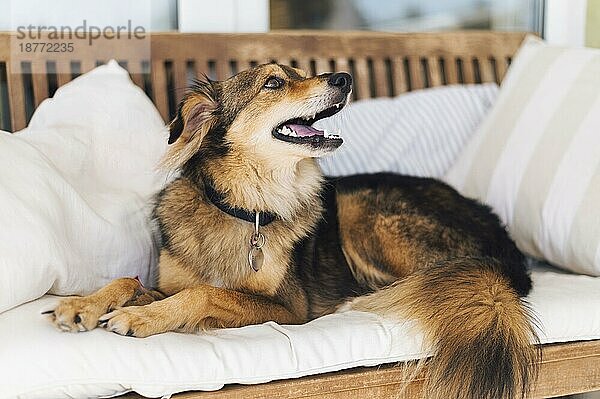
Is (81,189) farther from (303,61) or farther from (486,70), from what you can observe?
(486,70)

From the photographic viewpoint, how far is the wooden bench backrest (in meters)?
2.36

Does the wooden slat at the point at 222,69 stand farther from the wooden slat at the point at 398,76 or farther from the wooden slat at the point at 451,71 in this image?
the wooden slat at the point at 451,71

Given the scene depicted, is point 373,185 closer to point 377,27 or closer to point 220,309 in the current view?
point 220,309

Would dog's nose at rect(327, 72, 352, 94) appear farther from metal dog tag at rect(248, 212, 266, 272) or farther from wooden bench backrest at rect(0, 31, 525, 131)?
wooden bench backrest at rect(0, 31, 525, 131)

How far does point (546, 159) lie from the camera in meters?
2.19

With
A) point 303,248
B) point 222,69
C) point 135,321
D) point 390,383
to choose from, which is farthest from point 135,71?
point 390,383

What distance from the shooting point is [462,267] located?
5.56 feet

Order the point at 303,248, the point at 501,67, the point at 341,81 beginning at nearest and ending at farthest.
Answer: the point at 341,81
the point at 303,248
the point at 501,67

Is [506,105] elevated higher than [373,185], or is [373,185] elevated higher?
[506,105]

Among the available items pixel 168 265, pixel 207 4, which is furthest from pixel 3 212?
pixel 207 4

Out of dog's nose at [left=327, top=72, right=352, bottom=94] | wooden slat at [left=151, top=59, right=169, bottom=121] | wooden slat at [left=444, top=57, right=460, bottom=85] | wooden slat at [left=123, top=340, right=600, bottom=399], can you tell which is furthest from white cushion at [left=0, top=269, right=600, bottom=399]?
wooden slat at [left=444, top=57, right=460, bottom=85]

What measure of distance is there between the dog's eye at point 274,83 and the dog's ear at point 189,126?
0.13 m

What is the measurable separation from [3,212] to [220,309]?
45cm

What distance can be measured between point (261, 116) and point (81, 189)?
1.55 ft
